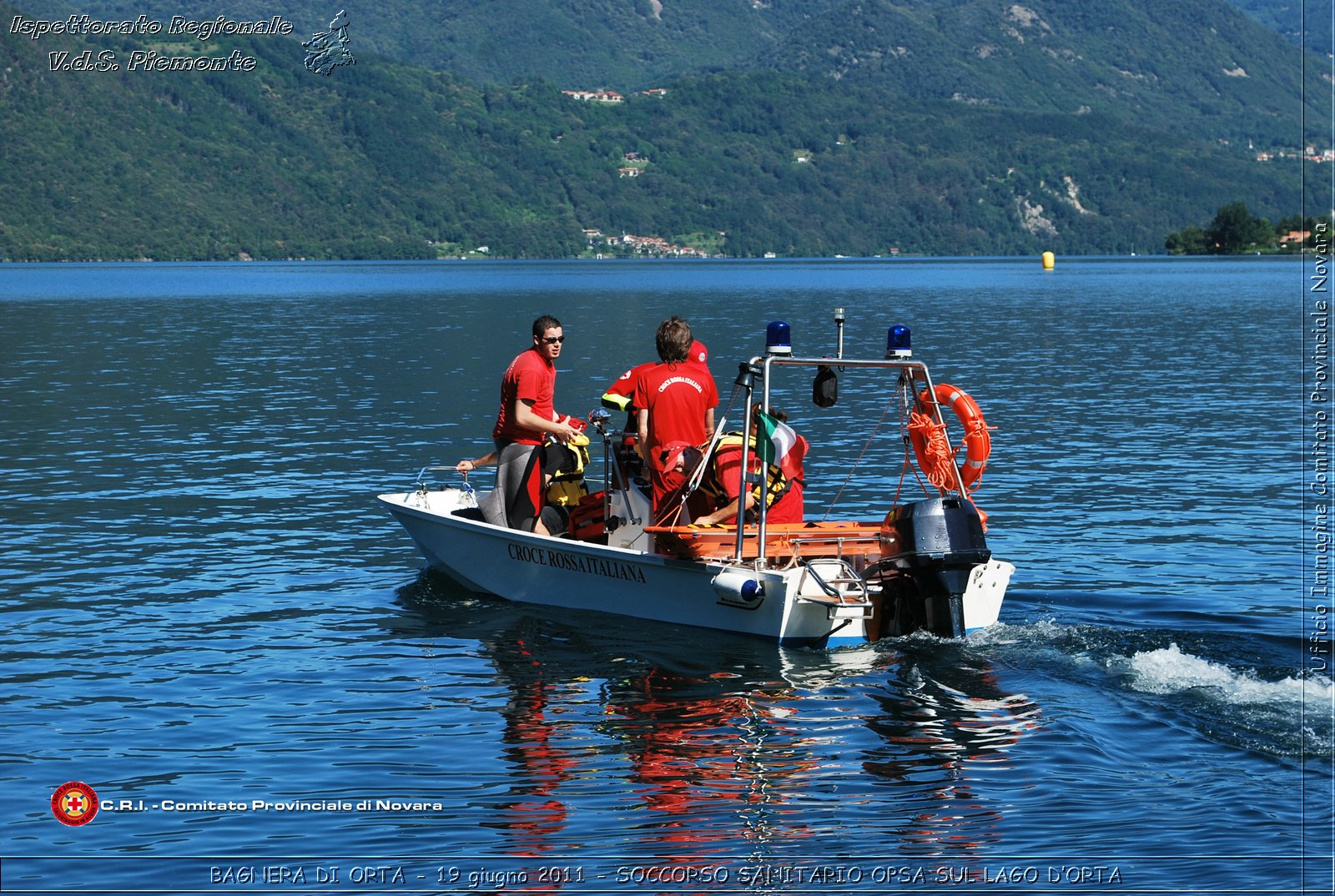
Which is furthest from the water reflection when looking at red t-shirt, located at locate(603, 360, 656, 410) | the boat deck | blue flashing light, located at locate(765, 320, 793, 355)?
blue flashing light, located at locate(765, 320, 793, 355)

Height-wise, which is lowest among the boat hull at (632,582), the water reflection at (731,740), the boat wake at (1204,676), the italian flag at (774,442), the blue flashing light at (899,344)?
the water reflection at (731,740)

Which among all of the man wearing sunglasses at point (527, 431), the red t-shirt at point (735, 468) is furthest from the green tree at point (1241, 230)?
the red t-shirt at point (735, 468)

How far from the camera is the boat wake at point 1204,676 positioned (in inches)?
396

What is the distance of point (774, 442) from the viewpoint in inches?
499

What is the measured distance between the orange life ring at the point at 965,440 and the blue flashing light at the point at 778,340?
1388mm

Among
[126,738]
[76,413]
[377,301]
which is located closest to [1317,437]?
[126,738]

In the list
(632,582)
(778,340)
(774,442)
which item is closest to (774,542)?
(774,442)

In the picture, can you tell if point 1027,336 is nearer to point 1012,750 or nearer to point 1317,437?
point 1317,437

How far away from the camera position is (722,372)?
38.4m

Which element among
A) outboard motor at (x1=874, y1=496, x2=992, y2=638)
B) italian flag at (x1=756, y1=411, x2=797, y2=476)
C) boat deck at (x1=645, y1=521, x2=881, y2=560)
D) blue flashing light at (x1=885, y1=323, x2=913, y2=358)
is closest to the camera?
outboard motor at (x1=874, y1=496, x2=992, y2=638)

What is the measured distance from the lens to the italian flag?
12.2 meters

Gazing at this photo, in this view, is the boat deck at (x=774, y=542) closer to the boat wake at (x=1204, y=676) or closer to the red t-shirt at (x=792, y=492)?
the red t-shirt at (x=792, y=492)

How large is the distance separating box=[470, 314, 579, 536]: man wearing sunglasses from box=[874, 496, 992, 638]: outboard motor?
Answer: 10.6 feet

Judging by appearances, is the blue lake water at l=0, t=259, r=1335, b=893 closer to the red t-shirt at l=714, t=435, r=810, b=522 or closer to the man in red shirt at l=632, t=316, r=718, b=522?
the red t-shirt at l=714, t=435, r=810, b=522
